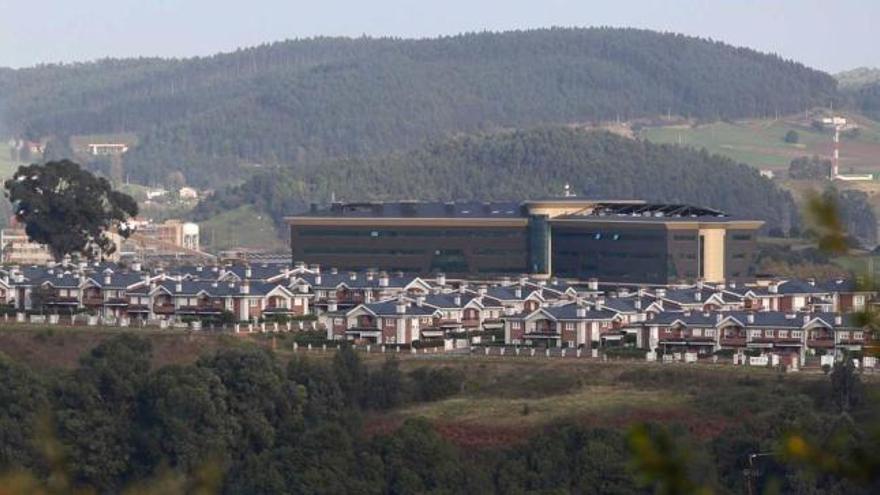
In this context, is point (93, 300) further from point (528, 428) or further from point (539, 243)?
point (528, 428)

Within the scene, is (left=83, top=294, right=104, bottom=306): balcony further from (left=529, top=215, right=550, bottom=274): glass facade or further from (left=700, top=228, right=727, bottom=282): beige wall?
(left=700, top=228, right=727, bottom=282): beige wall

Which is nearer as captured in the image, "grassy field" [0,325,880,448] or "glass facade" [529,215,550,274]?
"grassy field" [0,325,880,448]

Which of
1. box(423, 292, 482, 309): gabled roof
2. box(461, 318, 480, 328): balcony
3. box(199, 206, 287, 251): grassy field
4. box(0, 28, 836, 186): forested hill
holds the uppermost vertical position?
box(0, 28, 836, 186): forested hill

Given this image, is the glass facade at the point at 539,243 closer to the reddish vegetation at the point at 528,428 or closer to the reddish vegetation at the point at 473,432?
the reddish vegetation at the point at 473,432

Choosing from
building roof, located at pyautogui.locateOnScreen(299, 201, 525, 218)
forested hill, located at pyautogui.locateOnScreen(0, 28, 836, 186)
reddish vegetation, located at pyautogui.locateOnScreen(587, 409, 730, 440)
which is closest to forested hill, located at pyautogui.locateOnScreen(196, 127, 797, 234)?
building roof, located at pyautogui.locateOnScreen(299, 201, 525, 218)

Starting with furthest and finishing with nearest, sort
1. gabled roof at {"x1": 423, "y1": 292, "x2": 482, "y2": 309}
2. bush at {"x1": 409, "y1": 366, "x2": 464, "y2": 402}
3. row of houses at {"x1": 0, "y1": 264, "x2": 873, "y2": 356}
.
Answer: gabled roof at {"x1": 423, "y1": 292, "x2": 482, "y2": 309}, row of houses at {"x1": 0, "y1": 264, "x2": 873, "y2": 356}, bush at {"x1": 409, "y1": 366, "x2": 464, "y2": 402}

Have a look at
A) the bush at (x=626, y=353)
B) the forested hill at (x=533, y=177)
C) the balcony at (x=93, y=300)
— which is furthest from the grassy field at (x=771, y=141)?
the bush at (x=626, y=353)
